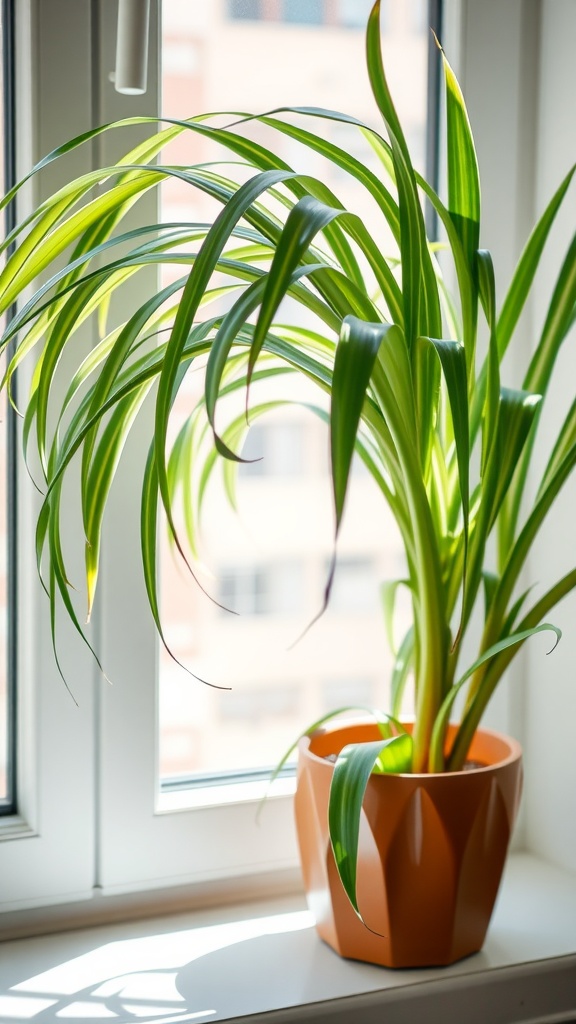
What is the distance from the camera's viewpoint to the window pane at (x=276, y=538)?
1071 millimetres

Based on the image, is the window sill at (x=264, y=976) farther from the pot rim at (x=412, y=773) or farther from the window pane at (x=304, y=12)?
the window pane at (x=304, y=12)

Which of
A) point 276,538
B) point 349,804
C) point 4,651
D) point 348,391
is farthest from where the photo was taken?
point 276,538

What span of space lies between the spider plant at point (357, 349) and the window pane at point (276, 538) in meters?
0.16

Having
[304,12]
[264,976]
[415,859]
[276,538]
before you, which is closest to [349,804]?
[415,859]

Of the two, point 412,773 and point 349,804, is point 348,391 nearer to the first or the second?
point 349,804

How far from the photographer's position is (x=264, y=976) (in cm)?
93

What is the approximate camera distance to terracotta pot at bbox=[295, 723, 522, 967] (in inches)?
33.0

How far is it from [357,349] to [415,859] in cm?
46

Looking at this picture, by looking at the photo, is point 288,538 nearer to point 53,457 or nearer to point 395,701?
point 395,701

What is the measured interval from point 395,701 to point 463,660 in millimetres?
198

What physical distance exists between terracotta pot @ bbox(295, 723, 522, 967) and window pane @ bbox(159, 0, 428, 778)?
8.8 inches

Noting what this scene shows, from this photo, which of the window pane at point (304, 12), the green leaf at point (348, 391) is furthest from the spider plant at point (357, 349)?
the window pane at point (304, 12)

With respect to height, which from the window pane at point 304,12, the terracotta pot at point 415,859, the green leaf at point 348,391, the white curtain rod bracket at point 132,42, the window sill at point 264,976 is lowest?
the window sill at point 264,976

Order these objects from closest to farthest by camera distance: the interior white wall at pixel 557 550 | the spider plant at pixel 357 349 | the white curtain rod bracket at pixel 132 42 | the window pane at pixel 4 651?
the spider plant at pixel 357 349, the white curtain rod bracket at pixel 132 42, the window pane at pixel 4 651, the interior white wall at pixel 557 550
